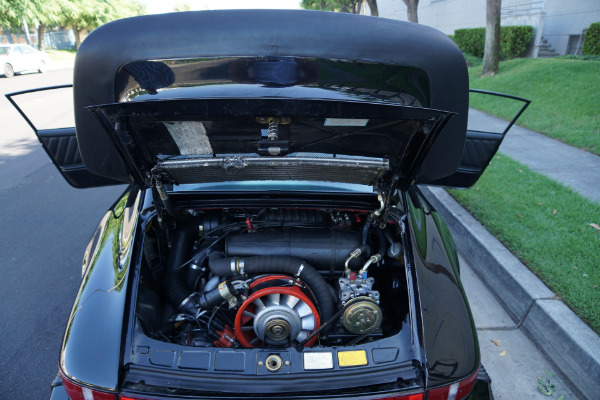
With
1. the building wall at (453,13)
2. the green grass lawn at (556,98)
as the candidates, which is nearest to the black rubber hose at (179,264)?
the green grass lawn at (556,98)

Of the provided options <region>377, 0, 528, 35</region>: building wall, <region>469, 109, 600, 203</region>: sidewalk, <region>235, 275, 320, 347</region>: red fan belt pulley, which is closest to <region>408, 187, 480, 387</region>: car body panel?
<region>235, 275, 320, 347</region>: red fan belt pulley

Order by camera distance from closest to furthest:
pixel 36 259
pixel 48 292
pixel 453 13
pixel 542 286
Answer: pixel 542 286 → pixel 48 292 → pixel 36 259 → pixel 453 13

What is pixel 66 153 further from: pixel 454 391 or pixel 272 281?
pixel 454 391

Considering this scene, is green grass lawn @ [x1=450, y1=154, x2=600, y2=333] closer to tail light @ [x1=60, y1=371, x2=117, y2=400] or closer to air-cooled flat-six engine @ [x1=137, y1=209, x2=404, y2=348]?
air-cooled flat-six engine @ [x1=137, y1=209, x2=404, y2=348]

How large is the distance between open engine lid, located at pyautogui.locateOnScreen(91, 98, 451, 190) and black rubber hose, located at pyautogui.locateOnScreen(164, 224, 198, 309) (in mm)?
433

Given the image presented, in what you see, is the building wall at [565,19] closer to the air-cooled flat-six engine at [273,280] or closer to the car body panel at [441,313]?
the car body panel at [441,313]

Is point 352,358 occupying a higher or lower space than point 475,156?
→ lower

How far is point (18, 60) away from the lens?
1758cm

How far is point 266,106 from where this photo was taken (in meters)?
1.58

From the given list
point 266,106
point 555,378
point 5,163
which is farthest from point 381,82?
point 5,163

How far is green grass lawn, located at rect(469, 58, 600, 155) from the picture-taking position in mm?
6625

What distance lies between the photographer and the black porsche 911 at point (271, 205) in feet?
5.23

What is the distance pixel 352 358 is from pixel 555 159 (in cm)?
557

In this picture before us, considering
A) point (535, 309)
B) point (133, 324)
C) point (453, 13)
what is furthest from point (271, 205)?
point (453, 13)
